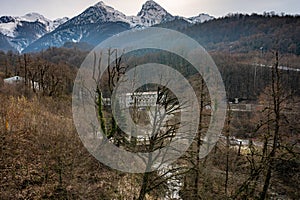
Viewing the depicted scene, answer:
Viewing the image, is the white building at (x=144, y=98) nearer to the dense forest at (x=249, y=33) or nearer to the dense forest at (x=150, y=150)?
the dense forest at (x=150, y=150)

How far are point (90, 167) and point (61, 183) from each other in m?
2.99

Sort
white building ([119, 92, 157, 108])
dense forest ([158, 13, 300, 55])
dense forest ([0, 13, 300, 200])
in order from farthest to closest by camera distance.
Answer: dense forest ([158, 13, 300, 55]) < white building ([119, 92, 157, 108]) < dense forest ([0, 13, 300, 200])

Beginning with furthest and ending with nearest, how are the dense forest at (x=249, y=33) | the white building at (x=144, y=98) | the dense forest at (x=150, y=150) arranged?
the dense forest at (x=249, y=33)
the white building at (x=144, y=98)
the dense forest at (x=150, y=150)

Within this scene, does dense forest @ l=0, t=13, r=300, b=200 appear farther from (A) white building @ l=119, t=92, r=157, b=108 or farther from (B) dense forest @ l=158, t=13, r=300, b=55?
(B) dense forest @ l=158, t=13, r=300, b=55

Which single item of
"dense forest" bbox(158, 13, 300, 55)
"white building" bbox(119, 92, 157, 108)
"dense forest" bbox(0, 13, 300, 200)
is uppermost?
"dense forest" bbox(158, 13, 300, 55)

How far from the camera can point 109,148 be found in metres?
14.8

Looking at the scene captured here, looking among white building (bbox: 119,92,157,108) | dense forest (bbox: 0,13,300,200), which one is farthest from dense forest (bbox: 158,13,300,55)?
white building (bbox: 119,92,157,108)

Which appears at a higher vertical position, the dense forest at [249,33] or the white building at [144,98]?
the dense forest at [249,33]

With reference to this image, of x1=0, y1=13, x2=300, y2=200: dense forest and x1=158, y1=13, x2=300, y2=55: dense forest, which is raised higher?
x1=158, y1=13, x2=300, y2=55: dense forest

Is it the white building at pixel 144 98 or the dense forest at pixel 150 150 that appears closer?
the dense forest at pixel 150 150

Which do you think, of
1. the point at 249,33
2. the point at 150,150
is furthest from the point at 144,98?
the point at 249,33

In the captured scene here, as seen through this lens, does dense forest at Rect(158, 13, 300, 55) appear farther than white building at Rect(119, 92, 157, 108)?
Yes

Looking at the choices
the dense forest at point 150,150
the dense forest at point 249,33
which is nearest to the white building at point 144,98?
the dense forest at point 150,150

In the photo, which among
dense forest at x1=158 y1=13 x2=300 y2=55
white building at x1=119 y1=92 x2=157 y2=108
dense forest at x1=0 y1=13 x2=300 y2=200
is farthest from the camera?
dense forest at x1=158 y1=13 x2=300 y2=55
